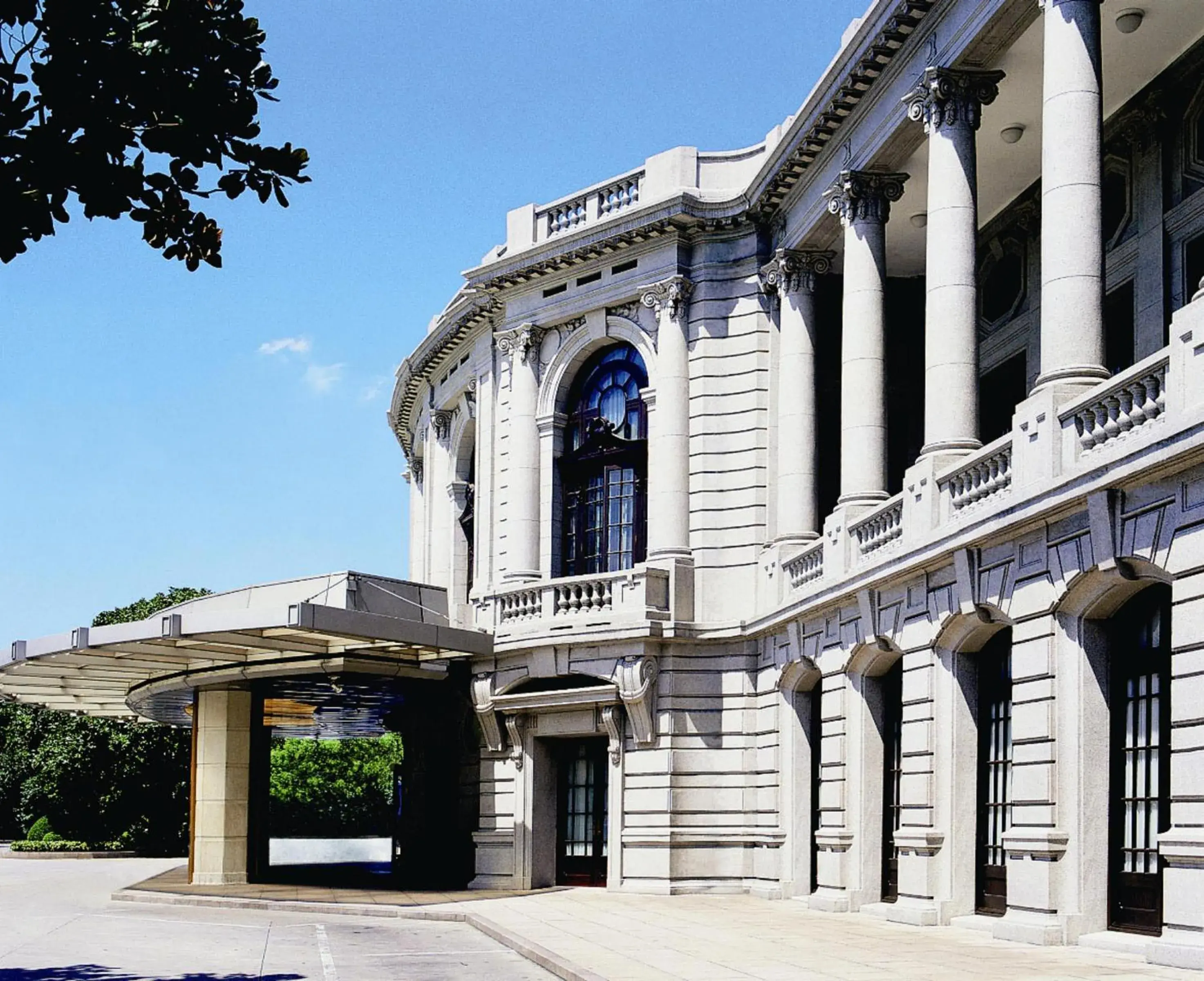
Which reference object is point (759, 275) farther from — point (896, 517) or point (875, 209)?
point (896, 517)

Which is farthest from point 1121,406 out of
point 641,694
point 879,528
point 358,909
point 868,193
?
point 358,909

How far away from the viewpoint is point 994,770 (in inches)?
1006

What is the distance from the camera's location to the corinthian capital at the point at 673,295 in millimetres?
37219

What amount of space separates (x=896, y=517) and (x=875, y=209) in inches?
265

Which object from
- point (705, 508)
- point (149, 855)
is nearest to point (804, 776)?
point (705, 508)

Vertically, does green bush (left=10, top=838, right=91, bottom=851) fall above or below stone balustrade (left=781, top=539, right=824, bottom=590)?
below

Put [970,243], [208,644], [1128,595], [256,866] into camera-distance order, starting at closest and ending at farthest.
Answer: [1128,595], [970,243], [208,644], [256,866]

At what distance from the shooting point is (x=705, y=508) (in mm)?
36656

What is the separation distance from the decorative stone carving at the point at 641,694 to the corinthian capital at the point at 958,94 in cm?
1312

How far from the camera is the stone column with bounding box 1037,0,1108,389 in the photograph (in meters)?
22.9

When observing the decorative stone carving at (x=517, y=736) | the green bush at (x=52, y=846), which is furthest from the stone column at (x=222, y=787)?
the green bush at (x=52, y=846)

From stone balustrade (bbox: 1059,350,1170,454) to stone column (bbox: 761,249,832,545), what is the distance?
12.7 meters

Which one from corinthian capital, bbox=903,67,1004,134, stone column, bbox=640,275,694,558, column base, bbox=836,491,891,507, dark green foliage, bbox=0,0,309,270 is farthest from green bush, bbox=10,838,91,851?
dark green foliage, bbox=0,0,309,270

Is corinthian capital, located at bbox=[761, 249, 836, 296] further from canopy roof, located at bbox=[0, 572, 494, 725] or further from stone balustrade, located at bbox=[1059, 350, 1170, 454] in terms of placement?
stone balustrade, located at bbox=[1059, 350, 1170, 454]
